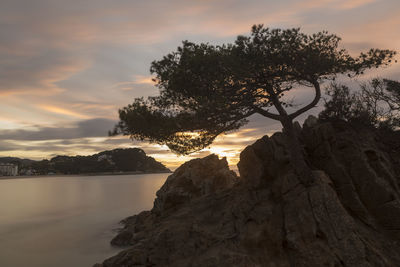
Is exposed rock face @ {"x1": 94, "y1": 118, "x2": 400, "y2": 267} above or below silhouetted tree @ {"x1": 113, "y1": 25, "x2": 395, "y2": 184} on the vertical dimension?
below

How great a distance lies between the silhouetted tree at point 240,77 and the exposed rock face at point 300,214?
2262mm

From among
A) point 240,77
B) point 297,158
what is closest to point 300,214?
point 297,158

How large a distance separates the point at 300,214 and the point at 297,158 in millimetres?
3501

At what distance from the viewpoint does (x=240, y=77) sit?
53.6ft

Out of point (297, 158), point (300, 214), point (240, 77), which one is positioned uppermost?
point (240, 77)

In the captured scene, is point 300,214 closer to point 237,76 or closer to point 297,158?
point 297,158

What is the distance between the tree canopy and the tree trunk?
153mm

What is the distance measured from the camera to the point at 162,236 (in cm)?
1686

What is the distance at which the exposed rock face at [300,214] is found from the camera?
13.2m

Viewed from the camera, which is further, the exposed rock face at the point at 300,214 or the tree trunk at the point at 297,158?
the tree trunk at the point at 297,158

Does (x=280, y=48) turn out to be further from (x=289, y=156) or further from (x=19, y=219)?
(x=19, y=219)

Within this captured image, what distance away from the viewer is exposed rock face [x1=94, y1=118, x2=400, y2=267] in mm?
13242

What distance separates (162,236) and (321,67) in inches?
590

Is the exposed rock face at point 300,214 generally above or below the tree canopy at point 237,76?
below
